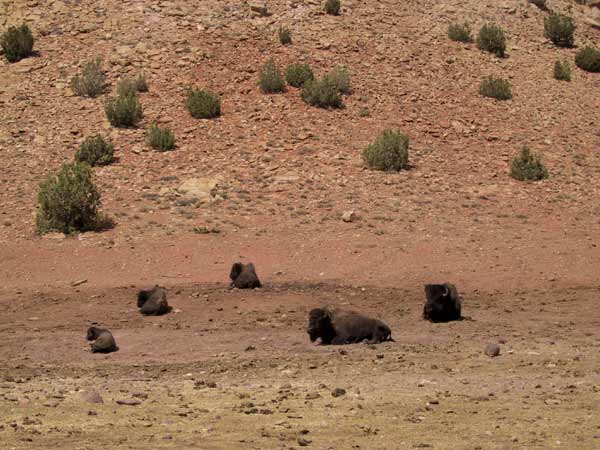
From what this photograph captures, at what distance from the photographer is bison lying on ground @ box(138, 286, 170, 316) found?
51.1ft

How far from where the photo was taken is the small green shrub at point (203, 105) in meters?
25.7

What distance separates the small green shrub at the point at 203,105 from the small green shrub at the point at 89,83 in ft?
10.2

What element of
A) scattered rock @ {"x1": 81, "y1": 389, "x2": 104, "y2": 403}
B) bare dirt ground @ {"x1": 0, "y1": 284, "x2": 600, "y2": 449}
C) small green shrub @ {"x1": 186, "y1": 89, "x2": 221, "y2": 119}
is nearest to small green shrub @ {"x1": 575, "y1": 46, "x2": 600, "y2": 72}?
small green shrub @ {"x1": 186, "y1": 89, "x2": 221, "y2": 119}

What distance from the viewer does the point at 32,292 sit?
17406 mm

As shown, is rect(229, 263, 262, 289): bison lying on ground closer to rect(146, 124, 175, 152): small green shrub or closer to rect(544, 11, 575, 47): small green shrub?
rect(146, 124, 175, 152): small green shrub

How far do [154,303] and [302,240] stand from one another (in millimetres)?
4949

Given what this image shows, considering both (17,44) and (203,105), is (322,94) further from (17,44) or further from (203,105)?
(17,44)

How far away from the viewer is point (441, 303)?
14.7m

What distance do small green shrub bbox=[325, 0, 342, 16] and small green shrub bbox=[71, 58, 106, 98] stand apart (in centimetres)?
812

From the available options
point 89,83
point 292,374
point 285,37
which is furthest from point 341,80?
point 292,374

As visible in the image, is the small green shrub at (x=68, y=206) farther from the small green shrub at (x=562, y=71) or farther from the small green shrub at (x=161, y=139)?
the small green shrub at (x=562, y=71)

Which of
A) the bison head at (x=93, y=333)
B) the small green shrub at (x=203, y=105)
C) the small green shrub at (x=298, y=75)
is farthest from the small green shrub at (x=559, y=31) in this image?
the bison head at (x=93, y=333)

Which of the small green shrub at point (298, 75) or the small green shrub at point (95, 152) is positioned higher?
the small green shrub at point (298, 75)

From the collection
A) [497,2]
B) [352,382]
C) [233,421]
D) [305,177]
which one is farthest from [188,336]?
[497,2]
